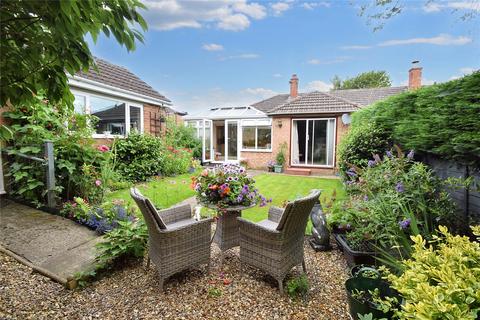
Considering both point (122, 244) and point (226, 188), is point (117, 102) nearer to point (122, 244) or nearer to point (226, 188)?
point (122, 244)

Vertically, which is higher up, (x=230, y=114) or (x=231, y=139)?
(x=230, y=114)

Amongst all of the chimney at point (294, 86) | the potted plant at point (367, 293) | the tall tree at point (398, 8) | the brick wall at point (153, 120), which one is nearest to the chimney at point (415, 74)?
the chimney at point (294, 86)

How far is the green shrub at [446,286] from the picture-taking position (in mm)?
1105

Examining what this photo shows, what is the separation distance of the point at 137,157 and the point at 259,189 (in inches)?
162

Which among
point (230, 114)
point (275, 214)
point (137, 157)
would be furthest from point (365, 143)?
point (230, 114)

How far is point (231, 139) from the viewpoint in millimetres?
14625

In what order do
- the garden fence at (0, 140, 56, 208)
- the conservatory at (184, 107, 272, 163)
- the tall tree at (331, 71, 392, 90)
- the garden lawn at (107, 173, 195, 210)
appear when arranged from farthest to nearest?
the tall tree at (331, 71, 392, 90)
the conservatory at (184, 107, 272, 163)
the garden lawn at (107, 173, 195, 210)
the garden fence at (0, 140, 56, 208)

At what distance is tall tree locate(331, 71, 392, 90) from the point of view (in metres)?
32.2

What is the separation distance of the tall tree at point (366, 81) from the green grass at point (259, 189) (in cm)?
2904

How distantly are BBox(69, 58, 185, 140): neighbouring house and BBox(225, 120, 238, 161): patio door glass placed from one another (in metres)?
4.06

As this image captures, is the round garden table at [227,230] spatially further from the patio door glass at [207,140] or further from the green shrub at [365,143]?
the patio door glass at [207,140]

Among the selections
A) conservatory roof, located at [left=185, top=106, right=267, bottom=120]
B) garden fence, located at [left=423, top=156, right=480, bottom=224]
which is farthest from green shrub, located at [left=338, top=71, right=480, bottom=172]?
conservatory roof, located at [left=185, top=106, right=267, bottom=120]

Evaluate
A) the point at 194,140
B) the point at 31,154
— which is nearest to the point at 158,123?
the point at 194,140

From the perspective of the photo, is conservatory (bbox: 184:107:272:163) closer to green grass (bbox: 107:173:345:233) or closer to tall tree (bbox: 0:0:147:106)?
green grass (bbox: 107:173:345:233)
